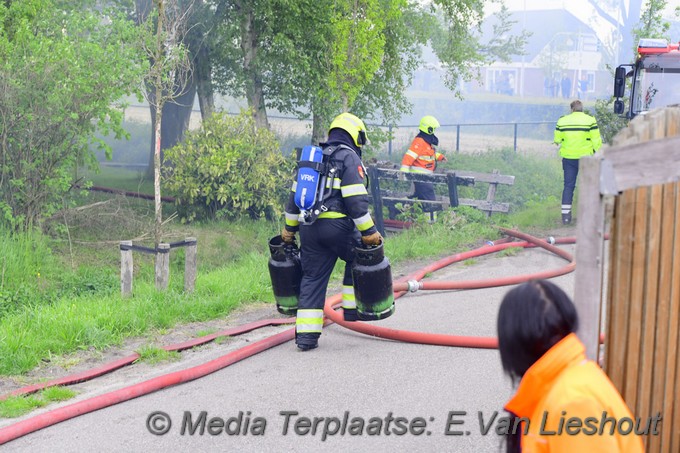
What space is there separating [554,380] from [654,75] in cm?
1121

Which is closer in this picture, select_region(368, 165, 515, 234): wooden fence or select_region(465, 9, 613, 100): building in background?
select_region(368, 165, 515, 234): wooden fence

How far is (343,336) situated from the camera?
7801 millimetres

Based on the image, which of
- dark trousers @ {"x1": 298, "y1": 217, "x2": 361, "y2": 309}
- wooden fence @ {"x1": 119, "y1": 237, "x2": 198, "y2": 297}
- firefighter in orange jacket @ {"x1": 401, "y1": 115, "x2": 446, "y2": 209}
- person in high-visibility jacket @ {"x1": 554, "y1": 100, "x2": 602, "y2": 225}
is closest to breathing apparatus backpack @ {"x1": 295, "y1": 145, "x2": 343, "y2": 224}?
dark trousers @ {"x1": 298, "y1": 217, "x2": 361, "y2": 309}

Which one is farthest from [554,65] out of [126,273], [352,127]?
[352,127]

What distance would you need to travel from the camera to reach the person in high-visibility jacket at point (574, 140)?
13883 mm

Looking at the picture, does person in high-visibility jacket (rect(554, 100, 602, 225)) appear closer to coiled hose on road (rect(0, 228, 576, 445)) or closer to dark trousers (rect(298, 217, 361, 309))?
coiled hose on road (rect(0, 228, 576, 445))

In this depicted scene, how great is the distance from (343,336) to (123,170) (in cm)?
2103

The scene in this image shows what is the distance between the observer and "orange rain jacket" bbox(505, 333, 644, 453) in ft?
8.41

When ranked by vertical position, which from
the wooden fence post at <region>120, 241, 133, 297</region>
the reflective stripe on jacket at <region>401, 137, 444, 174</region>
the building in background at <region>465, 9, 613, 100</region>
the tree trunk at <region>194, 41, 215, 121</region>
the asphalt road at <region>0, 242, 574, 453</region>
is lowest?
the asphalt road at <region>0, 242, 574, 453</region>

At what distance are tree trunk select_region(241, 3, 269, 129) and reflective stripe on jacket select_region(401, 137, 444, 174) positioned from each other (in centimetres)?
264

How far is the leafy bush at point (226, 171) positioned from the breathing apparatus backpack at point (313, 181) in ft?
22.4

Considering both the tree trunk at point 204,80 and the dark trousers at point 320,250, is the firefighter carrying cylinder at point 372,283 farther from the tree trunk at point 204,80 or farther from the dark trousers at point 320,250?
the tree trunk at point 204,80

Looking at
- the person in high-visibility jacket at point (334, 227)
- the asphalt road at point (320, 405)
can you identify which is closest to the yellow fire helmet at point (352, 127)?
the person in high-visibility jacket at point (334, 227)

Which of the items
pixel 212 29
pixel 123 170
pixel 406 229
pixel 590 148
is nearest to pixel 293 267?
pixel 406 229
